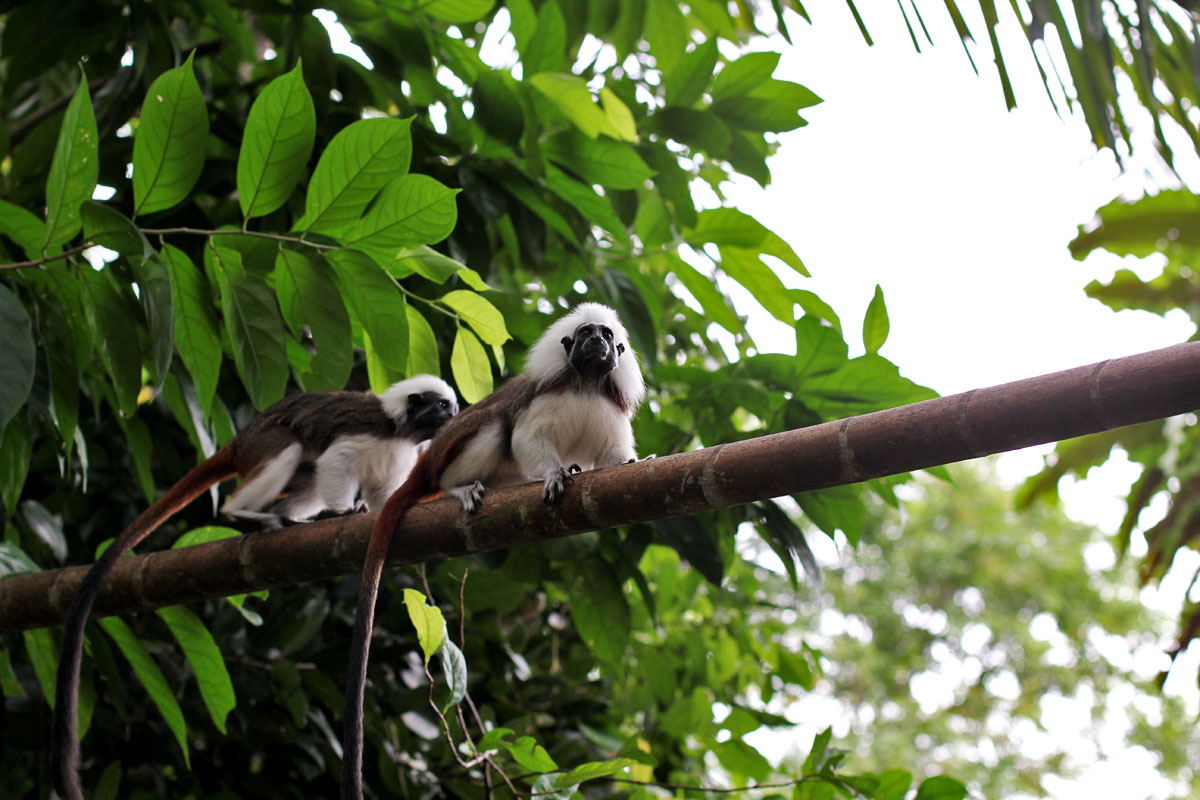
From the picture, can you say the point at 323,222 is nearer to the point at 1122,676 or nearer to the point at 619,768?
the point at 619,768

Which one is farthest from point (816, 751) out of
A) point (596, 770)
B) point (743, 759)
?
point (596, 770)

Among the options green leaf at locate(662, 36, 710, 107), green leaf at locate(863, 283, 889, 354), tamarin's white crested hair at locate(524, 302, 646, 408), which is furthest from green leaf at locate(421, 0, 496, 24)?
green leaf at locate(863, 283, 889, 354)

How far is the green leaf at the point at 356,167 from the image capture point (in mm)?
1728

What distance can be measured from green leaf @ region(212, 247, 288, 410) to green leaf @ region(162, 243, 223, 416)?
6cm

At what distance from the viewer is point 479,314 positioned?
6.84 feet

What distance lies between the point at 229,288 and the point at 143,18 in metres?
1.16

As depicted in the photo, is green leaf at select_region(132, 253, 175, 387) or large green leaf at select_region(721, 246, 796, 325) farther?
large green leaf at select_region(721, 246, 796, 325)

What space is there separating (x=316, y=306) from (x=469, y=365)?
453mm

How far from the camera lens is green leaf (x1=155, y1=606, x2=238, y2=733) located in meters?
2.10

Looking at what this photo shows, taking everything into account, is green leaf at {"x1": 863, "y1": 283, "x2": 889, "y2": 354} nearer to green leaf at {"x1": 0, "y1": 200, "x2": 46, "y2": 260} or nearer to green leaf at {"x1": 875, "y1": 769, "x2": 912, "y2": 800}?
green leaf at {"x1": 875, "y1": 769, "x2": 912, "y2": 800}

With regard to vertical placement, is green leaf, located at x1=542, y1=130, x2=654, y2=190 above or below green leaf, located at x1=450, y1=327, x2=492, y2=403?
above

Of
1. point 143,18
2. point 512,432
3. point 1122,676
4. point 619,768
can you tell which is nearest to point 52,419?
point 512,432

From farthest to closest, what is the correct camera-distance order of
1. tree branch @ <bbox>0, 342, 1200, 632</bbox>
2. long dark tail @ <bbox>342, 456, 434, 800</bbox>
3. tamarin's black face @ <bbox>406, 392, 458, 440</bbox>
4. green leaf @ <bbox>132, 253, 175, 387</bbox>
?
tamarin's black face @ <bbox>406, 392, 458, 440</bbox>, green leaf @ <bbox>132, 253, 175, 387</bbox>, long dark tail @ <bbox>342, 456, 434, 800</bbox>, tree branch @ <bbox>0, 342, 1200, 632</bbox>

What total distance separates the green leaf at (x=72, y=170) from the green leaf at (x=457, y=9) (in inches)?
39.6
